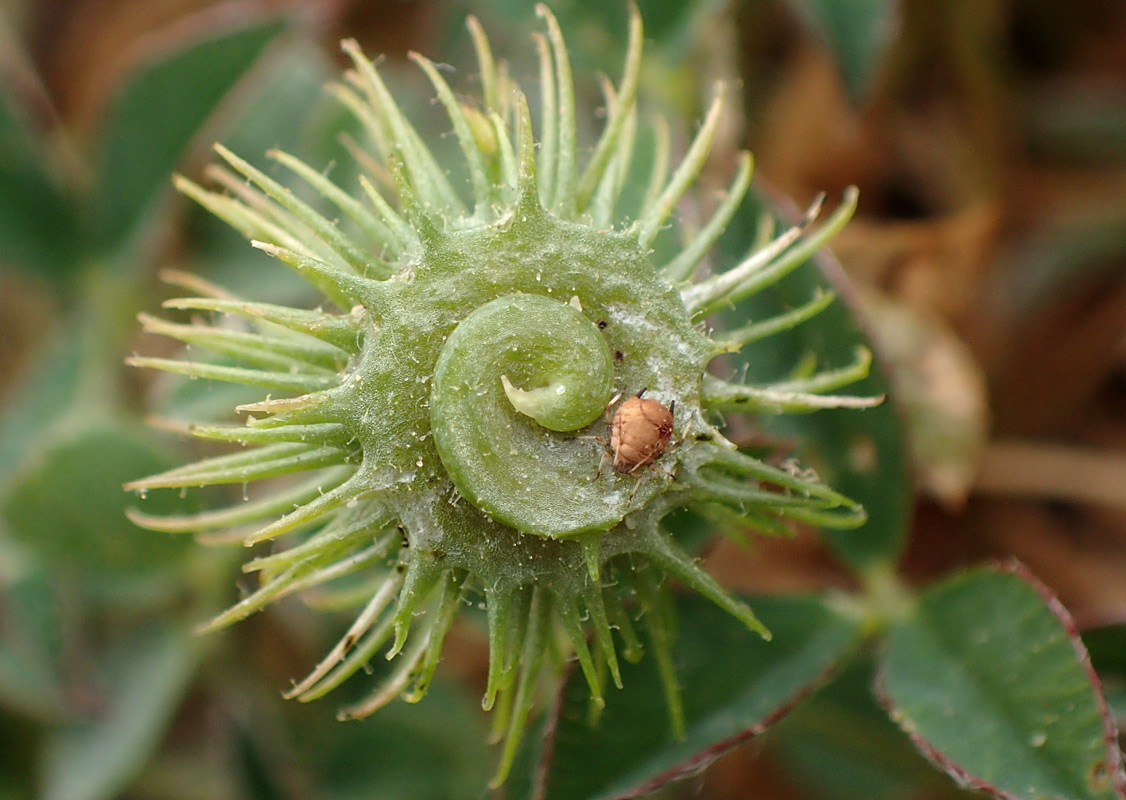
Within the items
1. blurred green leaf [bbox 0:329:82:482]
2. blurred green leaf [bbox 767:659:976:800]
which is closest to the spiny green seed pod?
blurred green leaf [bbox 767:659:976:800]

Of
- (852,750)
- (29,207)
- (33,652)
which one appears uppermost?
(29,207)

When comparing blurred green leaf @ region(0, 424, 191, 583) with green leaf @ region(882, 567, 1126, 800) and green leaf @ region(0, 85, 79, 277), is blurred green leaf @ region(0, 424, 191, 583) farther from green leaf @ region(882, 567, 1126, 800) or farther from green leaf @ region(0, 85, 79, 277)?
green leaf @ region(882, 567, 1126, 800)

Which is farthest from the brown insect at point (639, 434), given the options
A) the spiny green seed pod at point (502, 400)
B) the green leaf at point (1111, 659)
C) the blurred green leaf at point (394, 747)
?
the blurred green leaf at point (394, 747)

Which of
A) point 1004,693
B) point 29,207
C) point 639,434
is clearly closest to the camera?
point 639,434

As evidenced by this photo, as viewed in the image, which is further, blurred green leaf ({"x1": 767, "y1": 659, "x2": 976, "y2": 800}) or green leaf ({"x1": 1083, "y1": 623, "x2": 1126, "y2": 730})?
blurred green leaf ({"x1": 767, "y1": 659, "x2": 976, "y2": 800})

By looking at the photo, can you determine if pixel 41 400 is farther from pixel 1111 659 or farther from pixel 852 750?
pixel 1111 659

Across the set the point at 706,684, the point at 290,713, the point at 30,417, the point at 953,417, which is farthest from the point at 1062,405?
the point at 30,417

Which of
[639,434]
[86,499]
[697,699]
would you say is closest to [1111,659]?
[697,699]

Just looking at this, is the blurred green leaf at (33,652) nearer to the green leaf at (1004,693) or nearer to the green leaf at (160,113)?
the green leaf at (160,113)
